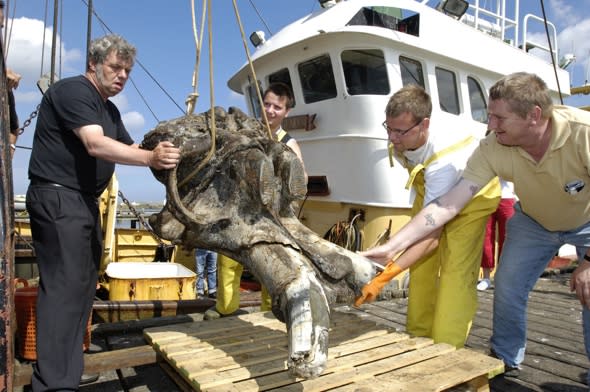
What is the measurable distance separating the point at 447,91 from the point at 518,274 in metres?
4.60

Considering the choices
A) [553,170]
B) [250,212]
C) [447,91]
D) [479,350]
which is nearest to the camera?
[250,212]

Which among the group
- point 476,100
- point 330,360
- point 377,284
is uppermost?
point 476,100

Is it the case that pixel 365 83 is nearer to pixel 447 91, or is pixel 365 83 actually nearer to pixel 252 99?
pixel 447 91

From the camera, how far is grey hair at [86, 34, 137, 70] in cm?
243

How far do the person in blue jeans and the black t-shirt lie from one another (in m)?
1.79

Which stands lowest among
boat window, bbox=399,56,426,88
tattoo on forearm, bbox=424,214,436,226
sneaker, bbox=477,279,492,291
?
sneaker, bbox=477,279,492,291

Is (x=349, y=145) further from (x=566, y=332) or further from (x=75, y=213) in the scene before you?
(x=75, y=213)

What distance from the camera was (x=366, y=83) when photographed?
6535 millimetres

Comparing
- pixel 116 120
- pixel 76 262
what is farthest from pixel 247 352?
pixel 116 120

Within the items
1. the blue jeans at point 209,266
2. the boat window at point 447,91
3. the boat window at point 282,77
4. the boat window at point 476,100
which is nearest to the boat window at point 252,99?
the boat window at point 282,77

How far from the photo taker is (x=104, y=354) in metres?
2.68

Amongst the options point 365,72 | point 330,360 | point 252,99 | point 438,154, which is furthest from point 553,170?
point 252,99

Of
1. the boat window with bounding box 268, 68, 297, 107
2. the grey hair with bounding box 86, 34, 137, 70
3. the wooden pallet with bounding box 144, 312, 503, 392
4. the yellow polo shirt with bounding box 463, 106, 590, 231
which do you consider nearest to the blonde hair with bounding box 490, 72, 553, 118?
the yellow polo shirt with bounding box 463, 106, 590, 231

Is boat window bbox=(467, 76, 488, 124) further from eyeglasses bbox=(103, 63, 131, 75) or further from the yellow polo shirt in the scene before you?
eyeglasses bbox=(103, 63, 131, 75)
